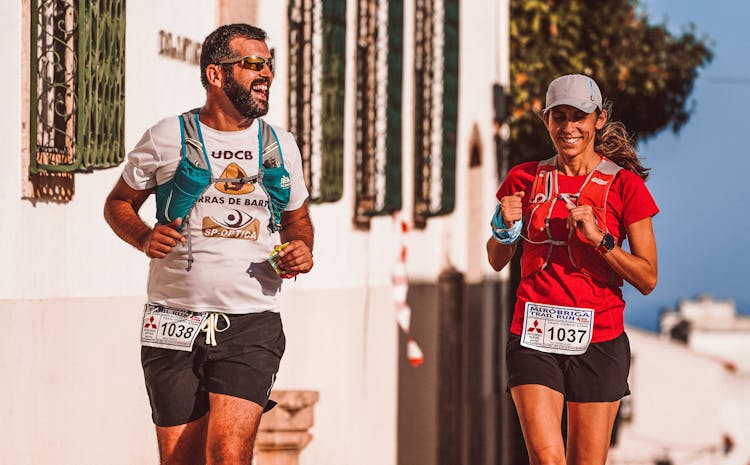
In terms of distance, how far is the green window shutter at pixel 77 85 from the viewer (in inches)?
324

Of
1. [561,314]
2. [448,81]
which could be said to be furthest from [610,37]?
[561,314]

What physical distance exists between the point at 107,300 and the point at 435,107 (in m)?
9.17

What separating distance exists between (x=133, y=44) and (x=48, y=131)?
53.7 inches

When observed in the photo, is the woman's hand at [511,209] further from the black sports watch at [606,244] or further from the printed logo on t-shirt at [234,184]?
the printed logo on t-shirt at [234,184]

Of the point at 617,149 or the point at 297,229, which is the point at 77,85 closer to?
the point at 297,229

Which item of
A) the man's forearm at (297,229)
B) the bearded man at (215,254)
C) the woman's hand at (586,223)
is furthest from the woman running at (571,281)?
the bearded man at (215,254)

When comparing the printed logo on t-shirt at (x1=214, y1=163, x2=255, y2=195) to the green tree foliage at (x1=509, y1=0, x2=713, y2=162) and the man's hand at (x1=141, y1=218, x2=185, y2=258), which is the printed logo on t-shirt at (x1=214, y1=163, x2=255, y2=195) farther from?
the green tree foliage at (x1=509, y1=0, x2=713, y2=162)

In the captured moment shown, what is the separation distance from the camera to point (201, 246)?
19.6 ft

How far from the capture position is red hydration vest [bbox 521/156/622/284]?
6.55 meters

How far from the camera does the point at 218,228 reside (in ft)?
19.5

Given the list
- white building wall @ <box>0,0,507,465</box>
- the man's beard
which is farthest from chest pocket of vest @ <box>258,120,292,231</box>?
white building wall @ <box>0,0,507,465</box>

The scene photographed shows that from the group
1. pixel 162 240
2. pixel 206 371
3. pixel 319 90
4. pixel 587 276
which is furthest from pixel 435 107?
pixel 162 240

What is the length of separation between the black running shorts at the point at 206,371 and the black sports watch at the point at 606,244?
4.12ft

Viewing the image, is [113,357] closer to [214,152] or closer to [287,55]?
[214,152]
